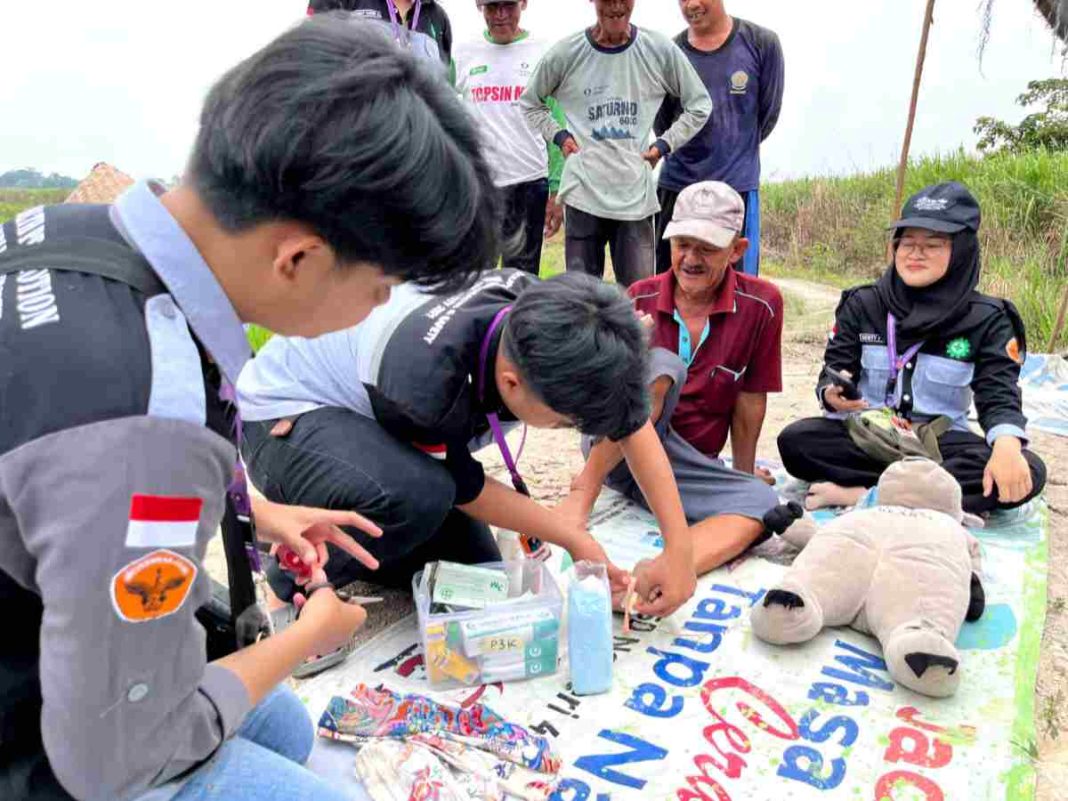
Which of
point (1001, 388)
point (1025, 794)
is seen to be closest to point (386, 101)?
point (1025, 794)

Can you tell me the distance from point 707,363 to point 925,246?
2.72ft

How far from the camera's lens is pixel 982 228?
7.30m

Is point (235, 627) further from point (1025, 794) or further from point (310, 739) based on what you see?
point (1025, 794)

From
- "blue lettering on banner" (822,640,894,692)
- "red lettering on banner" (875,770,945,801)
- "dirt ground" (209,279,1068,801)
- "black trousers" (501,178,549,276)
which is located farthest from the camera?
"black trousers" (501,178,549,276)

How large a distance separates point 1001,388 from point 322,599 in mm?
2336

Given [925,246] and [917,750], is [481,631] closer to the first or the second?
[917,750]

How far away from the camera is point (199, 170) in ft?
2.78

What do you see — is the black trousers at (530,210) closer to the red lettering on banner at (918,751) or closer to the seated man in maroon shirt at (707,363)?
the seated man in maroon shirt at (707,363)

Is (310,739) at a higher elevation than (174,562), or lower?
lower

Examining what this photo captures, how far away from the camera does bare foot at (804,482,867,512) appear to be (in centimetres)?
271

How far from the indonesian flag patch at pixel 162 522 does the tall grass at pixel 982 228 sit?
520 cm

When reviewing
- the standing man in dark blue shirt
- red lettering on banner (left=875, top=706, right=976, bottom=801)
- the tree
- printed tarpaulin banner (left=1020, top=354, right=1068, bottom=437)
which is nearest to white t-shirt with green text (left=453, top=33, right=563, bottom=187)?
the standing man in dark blue shirt

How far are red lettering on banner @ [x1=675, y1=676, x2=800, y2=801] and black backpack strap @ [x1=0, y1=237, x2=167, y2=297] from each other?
1.21 m

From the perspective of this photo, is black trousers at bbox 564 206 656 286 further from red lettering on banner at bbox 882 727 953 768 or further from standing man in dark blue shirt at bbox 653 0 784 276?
red lettering on banner at bbox 882 727 953 768
